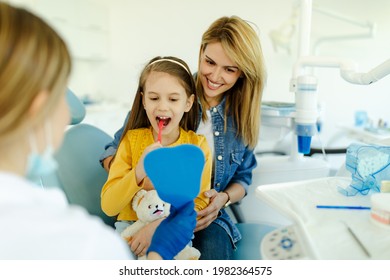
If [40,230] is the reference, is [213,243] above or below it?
below

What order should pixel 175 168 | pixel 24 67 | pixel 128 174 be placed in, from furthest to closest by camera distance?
pixel 128 174, pixel 175 168, pixel 24 67

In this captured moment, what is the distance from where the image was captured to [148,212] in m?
0.81

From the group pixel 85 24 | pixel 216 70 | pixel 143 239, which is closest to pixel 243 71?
pixel 216 70

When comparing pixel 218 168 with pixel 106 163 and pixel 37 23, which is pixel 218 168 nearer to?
pixel 106 163

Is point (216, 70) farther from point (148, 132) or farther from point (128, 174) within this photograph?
point (128, 174)

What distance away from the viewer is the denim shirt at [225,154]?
95 centimetres

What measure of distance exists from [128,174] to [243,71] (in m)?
0.37

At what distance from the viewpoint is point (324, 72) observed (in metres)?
1.34

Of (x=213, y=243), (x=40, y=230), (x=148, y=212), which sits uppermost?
(x=40, y=230)

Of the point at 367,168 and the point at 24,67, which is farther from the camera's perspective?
the point at 367,168

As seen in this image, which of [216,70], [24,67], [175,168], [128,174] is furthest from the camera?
[216,70]

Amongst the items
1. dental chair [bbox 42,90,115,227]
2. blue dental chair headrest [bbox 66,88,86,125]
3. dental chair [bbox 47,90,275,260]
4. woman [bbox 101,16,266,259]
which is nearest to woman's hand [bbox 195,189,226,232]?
woman [bbox 101,16,266,259]

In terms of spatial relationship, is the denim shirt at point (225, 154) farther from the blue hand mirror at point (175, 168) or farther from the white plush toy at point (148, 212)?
the blue hand mirror at point (175, 168)

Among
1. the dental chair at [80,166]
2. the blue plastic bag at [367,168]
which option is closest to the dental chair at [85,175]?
the dental chair at [80,166]
